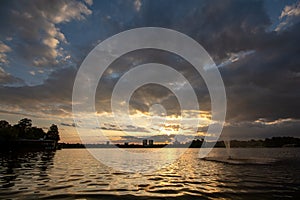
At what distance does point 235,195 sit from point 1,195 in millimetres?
16644

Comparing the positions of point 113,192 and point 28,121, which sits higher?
point 28,121

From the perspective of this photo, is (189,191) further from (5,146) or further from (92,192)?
(5,146)

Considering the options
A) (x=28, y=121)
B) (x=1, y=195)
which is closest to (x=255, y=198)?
(x=1, y=195)

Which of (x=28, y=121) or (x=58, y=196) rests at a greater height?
(x=28, y=121)

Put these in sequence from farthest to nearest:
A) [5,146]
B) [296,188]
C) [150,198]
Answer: [5,146] → [296,188] → [150,198]

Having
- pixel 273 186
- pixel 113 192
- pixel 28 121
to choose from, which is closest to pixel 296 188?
pixel 273 186

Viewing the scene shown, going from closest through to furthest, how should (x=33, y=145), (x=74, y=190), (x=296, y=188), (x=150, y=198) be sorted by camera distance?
1. (x=150, y=198)
2. (x=74, y=190)
3. (x=296, y=188)
4. (x=33, y=145)

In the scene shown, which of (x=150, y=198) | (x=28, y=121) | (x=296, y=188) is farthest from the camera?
(x=28, y=121)

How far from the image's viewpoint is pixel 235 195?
16.1 meters

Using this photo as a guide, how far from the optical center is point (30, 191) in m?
16.7

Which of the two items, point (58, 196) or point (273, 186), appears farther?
Answer: point (273, 186)

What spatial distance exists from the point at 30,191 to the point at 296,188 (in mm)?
22045

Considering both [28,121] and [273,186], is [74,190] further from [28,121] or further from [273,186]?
[28,121]

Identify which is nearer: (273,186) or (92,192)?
(92,192)
